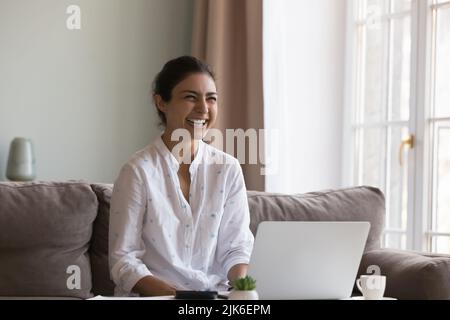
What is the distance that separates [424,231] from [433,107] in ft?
1.74

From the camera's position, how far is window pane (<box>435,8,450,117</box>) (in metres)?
3.21

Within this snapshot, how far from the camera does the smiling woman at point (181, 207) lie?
2.08 meters

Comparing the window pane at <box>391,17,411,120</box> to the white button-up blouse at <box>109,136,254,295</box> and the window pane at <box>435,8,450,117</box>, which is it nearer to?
the window pane at <box>435,8,450,117</box>

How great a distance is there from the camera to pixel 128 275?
6.55 ft

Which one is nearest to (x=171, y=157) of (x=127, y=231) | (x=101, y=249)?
(x=127, y=231)

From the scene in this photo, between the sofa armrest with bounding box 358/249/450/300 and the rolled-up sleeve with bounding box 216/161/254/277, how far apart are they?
0.51 m

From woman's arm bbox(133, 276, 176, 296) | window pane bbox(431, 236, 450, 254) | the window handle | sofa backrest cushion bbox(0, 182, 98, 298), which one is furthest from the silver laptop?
the window handle

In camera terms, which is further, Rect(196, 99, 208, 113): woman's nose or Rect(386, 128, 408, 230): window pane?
Rect(386, 128, 408, 230): window pane

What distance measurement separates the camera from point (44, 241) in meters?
2.44

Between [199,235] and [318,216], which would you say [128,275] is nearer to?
[199,235]

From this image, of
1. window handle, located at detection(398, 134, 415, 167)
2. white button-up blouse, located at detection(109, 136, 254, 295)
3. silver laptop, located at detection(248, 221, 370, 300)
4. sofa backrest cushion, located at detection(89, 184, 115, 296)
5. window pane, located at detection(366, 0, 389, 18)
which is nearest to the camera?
silver laptop, located at detection(248, 221, 370, 300)

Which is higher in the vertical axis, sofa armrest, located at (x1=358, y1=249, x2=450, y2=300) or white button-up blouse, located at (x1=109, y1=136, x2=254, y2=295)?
white button-up blouse, located at (x1=109, y1=136, x2=254, y2=295)

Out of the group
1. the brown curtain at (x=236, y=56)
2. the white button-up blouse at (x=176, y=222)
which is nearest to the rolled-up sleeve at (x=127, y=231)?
the white button-up blouse at (x=176, y=222)

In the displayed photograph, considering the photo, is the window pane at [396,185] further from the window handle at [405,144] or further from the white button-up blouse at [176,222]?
the white button-up blouse at [176,222]
